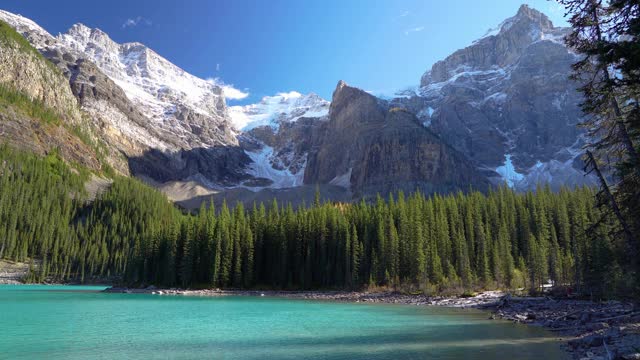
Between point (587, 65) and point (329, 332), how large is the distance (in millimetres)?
23316

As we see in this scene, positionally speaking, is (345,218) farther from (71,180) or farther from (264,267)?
(71,180)

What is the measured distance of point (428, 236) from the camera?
87500 mm

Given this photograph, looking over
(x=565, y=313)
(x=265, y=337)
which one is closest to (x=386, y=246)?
(x=565, y=313)

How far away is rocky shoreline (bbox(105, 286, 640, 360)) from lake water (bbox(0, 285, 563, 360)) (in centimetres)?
185

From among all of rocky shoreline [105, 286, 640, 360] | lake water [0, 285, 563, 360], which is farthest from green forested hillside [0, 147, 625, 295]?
lake water [0, 285, 563, 360]

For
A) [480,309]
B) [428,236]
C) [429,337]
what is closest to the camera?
[429,337]

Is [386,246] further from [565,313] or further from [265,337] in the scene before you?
[265,337]

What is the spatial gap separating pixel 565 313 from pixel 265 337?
86.8ft

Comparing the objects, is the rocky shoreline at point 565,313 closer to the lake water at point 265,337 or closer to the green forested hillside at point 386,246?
the lake water at point 265,337

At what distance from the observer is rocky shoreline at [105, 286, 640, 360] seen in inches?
835

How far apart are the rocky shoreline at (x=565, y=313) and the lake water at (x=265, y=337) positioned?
1.85 meters

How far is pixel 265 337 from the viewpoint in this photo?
3009 centimetres

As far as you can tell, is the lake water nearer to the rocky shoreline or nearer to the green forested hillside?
the rocky shoreline

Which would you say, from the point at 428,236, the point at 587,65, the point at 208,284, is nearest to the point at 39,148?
the point at 208,284
